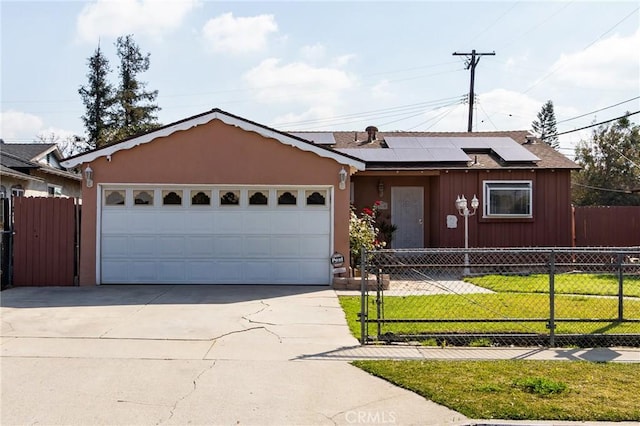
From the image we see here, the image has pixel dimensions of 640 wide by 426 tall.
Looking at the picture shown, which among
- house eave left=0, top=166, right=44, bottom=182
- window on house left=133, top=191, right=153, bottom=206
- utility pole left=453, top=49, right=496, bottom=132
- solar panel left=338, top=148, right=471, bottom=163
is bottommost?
window on house left=133, top=191, right=153, bottom=206

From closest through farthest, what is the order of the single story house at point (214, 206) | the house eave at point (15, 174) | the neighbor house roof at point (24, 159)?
the single story house at point (214, 206) < the house eave at point (15, 174) < the neighbor house roof at point (24, 159)

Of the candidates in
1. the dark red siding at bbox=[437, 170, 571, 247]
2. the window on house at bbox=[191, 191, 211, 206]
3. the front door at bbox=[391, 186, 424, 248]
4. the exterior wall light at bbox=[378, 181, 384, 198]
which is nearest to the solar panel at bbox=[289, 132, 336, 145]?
the exterior wall light at bbox=[378, 181, 384, 198]

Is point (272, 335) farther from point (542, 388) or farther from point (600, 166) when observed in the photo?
point (600, 166)

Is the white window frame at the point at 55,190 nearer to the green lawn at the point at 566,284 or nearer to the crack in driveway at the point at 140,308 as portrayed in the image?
the crack in driveway at the point at 140,308

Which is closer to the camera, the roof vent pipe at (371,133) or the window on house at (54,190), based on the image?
the roof vent pipe at (371,133)

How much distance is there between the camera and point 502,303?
30.6 ft

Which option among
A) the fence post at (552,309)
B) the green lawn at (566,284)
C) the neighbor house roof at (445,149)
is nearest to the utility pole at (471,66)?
the neighbor house roof at (445,149)

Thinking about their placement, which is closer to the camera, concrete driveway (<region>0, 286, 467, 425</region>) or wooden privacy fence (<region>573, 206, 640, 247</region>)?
concrete driveway (<region>0, 286, 467, 425</region>)

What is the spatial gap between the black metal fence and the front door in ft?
7.26

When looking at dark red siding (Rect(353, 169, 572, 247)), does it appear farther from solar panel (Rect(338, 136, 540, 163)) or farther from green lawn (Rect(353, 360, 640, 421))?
green lawn (Rect(353, 360, 640, 421))

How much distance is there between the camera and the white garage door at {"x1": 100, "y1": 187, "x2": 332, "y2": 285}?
11469 millimetres

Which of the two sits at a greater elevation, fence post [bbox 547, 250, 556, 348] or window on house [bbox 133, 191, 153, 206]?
window on house [bbox 133, 191, 153, 206]

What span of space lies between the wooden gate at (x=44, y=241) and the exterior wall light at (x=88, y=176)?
0.52m

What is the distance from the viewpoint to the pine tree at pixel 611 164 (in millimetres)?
34531
